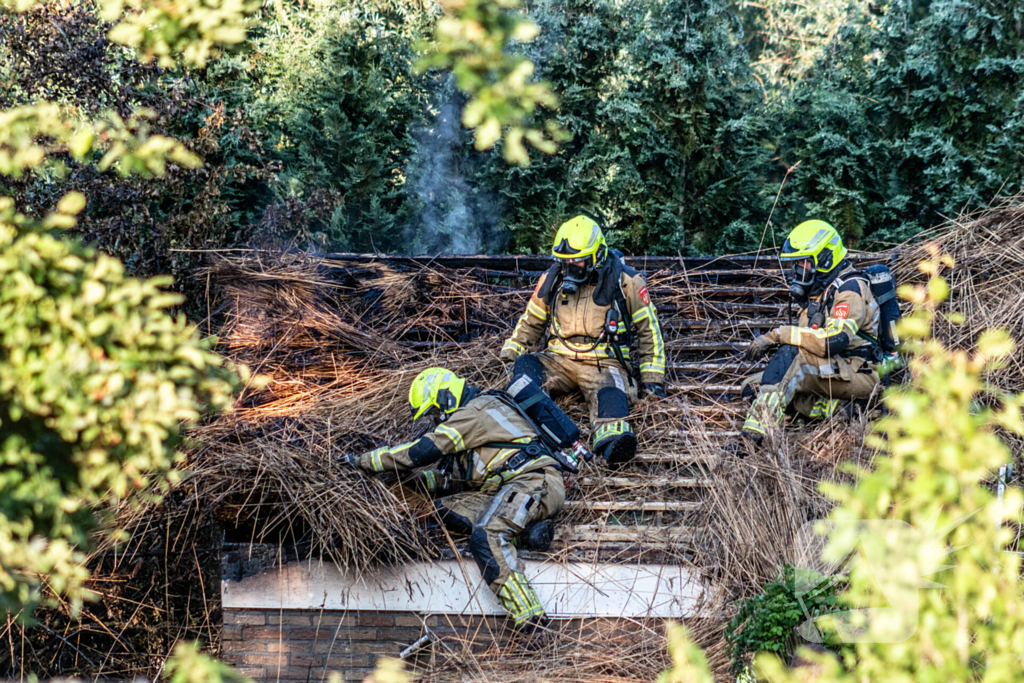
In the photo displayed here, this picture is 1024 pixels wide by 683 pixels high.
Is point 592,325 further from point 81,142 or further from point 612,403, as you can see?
point 81,142

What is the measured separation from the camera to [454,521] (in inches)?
254

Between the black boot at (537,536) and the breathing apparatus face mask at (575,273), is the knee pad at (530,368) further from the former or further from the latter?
the black boot at (537,536)

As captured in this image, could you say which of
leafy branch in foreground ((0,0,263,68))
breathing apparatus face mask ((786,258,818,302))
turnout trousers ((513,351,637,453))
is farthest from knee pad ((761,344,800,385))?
leafy branch in foreground ((0,0,263,68))

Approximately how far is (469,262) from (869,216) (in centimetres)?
619

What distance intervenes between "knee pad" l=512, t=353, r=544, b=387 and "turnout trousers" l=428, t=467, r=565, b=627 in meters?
1.21

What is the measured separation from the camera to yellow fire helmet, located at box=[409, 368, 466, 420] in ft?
21.8

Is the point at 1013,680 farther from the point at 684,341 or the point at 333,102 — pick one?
the point at 333,102

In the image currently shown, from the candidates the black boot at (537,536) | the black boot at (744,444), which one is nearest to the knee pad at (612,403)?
the black boot at (744,444)

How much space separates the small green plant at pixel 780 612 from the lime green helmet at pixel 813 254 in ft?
9.71

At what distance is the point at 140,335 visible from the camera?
2.59m

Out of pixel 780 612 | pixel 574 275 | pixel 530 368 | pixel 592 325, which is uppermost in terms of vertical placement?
pixel 574 275

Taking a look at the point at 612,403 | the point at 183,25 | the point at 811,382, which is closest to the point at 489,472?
the point at 612,403

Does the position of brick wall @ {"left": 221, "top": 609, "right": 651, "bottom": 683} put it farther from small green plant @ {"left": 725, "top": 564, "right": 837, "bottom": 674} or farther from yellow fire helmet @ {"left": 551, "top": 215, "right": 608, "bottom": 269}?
yellow fire helmet @ {"left": 551, "top": 215, "right": 608, "bottom": 269}

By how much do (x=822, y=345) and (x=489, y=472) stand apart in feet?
9.37
